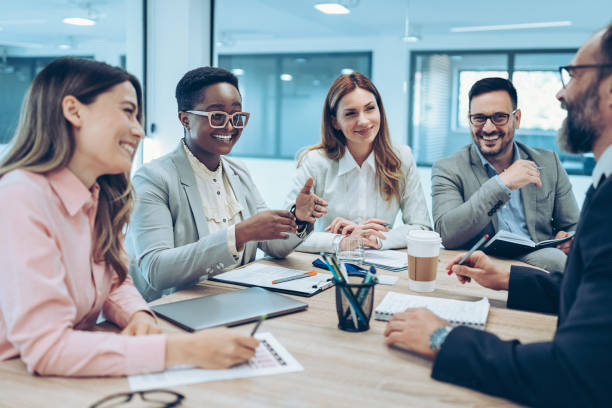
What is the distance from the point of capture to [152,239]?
5.64ft

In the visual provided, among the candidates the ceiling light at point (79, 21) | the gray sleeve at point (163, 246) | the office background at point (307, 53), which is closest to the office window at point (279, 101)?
the office background at point (307, 53)

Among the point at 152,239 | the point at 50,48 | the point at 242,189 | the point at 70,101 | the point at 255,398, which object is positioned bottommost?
the point at 255,398

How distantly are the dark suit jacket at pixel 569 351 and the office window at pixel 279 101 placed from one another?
24.1ft

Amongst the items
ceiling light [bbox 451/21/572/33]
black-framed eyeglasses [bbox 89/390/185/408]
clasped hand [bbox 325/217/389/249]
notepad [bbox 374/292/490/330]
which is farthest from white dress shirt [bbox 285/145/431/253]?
ceiling light [bbox 451/21/572/33]

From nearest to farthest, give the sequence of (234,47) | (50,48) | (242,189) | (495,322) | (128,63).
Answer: (495,322) < (242,189) < (50,48) < (128,63) < (234,47)

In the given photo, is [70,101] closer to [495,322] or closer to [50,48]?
[495,322]

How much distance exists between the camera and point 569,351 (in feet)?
2.87

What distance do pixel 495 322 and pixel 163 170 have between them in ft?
3.93

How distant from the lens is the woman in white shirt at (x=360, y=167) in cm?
262

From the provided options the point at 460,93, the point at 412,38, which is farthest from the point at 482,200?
the point at 460,93

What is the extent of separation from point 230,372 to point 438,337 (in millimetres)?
431

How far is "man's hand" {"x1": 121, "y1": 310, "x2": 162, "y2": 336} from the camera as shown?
1.16 metres

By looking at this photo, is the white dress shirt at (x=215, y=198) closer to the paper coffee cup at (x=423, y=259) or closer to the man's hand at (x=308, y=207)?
the man's hand at (x=308, y=207)

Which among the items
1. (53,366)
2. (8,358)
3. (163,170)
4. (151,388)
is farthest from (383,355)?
(163,170)
